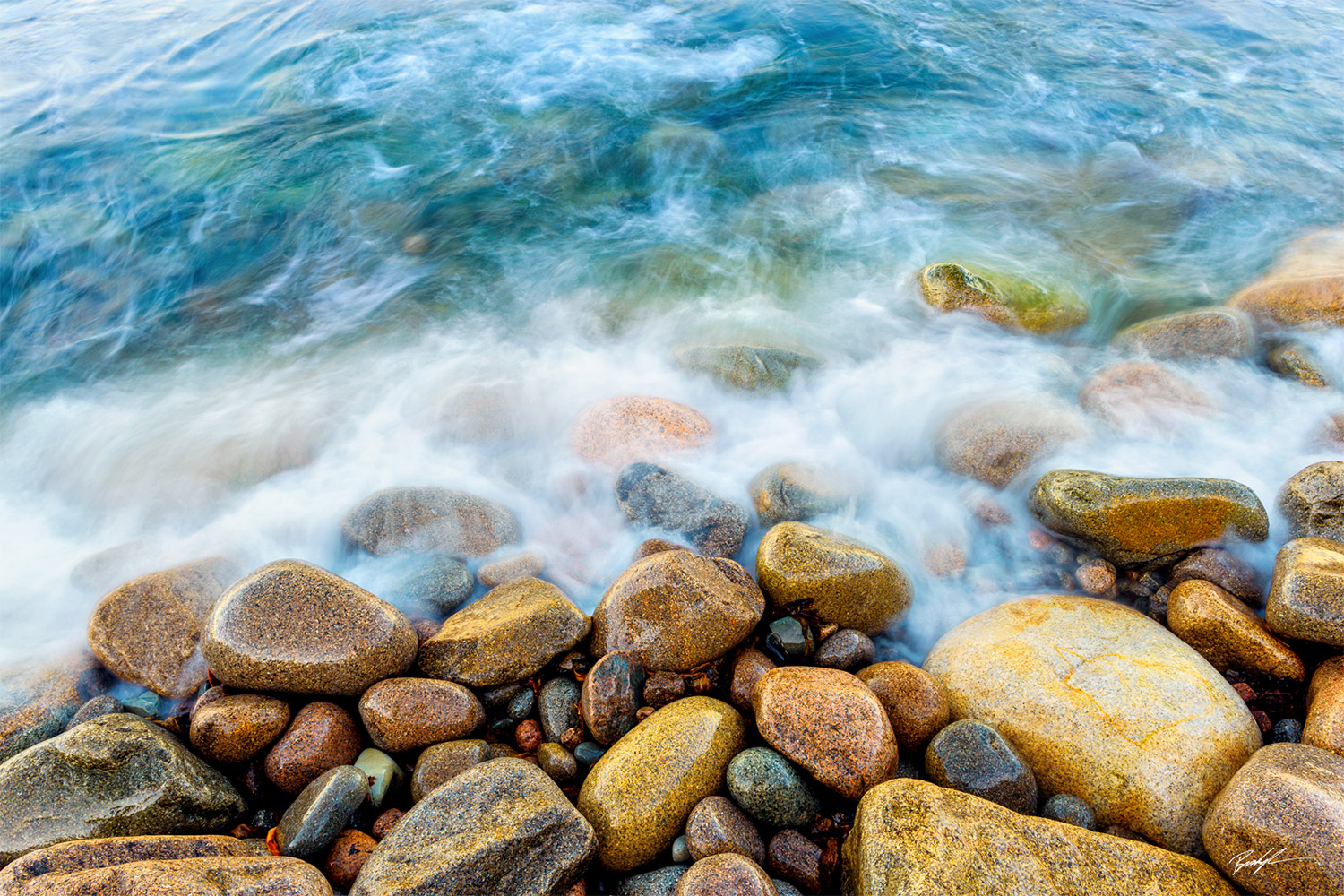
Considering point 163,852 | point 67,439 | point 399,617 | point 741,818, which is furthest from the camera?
point 67,439

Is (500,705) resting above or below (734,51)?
below

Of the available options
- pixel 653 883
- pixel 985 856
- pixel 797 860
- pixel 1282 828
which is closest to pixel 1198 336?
pixel 1282 828

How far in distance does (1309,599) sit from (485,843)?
4.25 meters

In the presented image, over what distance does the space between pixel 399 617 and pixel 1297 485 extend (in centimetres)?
566

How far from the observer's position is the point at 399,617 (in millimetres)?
3811

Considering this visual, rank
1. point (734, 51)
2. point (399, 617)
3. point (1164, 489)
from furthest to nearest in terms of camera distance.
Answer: point (734, 51) → point (1164, 489) → point (399, 617)

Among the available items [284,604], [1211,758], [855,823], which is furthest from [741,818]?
[284,604]

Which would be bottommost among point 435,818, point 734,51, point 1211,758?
point 1211,758

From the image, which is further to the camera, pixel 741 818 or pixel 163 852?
pixel 741 818

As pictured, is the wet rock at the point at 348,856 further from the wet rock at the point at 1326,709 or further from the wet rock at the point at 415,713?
the wet rock at the point at 1326,709

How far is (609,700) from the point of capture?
3.55 m

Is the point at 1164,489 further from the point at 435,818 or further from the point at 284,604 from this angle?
the point at 284,604

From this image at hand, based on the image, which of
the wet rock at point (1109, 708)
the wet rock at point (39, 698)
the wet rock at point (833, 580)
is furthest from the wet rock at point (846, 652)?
the wet rock at point (39, 698)
